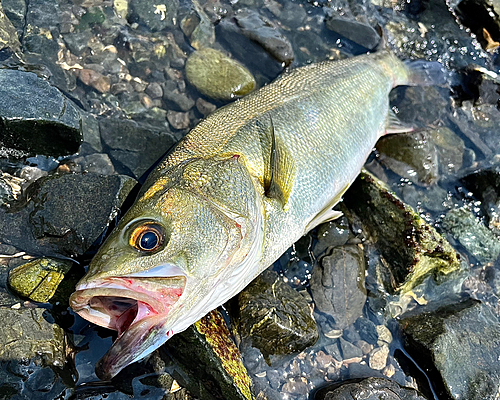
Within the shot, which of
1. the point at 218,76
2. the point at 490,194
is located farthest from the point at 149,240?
the point at 490,194

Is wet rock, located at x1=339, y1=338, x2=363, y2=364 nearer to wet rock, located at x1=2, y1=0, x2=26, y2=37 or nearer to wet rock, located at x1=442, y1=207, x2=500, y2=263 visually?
wet rock, located at x1=442, y1=207, x2=500, y2=263

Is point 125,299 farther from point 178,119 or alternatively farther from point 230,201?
point 178,119

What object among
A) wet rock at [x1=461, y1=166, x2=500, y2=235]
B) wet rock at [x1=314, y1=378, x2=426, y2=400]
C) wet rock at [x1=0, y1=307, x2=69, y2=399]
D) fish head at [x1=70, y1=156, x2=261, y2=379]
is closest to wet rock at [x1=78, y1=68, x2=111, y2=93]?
fish head at [x1=70, y1=156, x2=261, y2=379]

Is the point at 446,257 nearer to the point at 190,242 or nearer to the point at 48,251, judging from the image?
the point at 190,242

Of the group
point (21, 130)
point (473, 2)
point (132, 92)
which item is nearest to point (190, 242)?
point (21, 130)

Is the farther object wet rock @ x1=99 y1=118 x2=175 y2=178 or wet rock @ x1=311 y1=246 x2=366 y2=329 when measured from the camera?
wet rock @ x1=99 y1=118 x2=175 y2=178

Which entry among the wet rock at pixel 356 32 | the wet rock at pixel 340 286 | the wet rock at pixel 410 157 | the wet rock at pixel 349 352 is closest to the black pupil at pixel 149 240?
the wet rock at pixel 340 286
